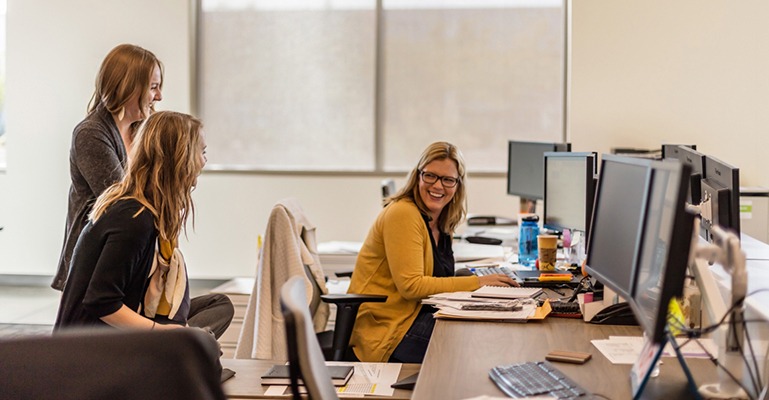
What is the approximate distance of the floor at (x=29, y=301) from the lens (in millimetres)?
5582

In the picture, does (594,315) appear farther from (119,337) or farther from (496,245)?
(496,245)

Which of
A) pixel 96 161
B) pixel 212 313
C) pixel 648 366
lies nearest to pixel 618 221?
pixel 648 366

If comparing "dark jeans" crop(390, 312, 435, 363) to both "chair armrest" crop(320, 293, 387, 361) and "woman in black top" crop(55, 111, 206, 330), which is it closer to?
"chair armrest" crop(320, 293, 387, 361)

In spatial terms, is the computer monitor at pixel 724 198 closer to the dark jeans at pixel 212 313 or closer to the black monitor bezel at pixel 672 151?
the black monitor bezel at pixel 672 151

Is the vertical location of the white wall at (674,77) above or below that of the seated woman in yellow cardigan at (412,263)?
above

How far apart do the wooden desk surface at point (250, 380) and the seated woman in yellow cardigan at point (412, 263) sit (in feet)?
2.16

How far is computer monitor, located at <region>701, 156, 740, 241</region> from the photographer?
97.3 inches

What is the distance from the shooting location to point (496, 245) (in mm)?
4414

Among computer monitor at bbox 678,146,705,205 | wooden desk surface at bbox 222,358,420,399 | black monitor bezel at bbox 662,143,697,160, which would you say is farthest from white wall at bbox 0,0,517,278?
wooden desk surface at bbox 222,358,420,399

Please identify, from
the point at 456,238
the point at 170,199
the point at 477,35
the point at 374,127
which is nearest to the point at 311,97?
the point at 374,127

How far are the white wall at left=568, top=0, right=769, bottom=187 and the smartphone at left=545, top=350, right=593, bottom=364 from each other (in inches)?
172

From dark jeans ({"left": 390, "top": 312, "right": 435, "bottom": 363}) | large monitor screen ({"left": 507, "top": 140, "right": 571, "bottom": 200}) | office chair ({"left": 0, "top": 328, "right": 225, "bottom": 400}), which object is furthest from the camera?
large monitor screen ({"left": 507, "top": 140, "right": 571, "bottom": 200})

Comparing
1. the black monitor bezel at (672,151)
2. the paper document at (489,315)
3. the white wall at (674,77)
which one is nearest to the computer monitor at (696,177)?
the black monitor bezel at (672,151)

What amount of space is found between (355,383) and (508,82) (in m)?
4.65
